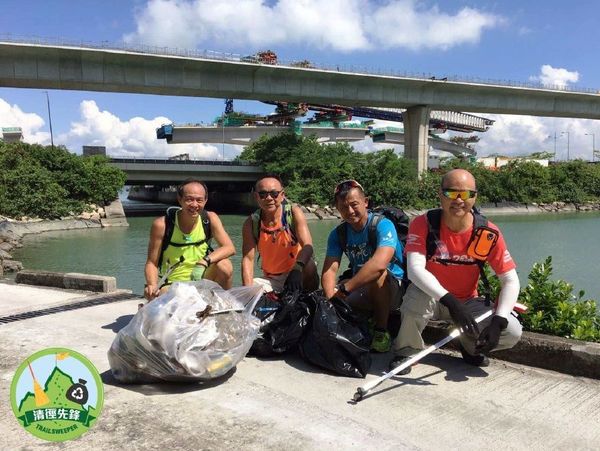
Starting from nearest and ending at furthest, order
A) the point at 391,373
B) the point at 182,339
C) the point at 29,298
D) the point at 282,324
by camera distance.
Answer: the point at 182,339 < the point at 391,373 < the point at 282,324 < the point at 29,298

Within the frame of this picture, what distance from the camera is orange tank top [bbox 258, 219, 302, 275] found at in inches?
176

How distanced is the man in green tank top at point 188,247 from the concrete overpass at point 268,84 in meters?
22.7

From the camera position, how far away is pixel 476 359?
3607 mm

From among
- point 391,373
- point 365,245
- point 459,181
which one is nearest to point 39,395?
point 391,373

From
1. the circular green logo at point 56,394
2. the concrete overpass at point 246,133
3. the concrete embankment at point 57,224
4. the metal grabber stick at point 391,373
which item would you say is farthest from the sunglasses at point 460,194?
the concrete overpass at point 246,133

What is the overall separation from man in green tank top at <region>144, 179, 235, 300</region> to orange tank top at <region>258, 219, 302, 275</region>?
1.12 ft

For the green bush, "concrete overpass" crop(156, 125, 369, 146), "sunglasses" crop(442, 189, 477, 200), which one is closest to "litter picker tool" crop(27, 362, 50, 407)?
"sunglasses" crop(442, 189, 477, 200)

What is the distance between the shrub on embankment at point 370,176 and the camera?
38812mm

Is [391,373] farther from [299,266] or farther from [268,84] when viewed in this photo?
[268,84]

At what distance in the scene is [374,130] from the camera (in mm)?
68750

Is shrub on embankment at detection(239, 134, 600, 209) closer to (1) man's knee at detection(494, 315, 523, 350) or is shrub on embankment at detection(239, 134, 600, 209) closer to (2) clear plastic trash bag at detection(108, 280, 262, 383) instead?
(2) clear plastic trash bag at detection(108, 280, 262, 383)

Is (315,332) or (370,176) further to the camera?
(370,176)

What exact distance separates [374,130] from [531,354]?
221ft

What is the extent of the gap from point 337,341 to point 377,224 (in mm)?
1014
